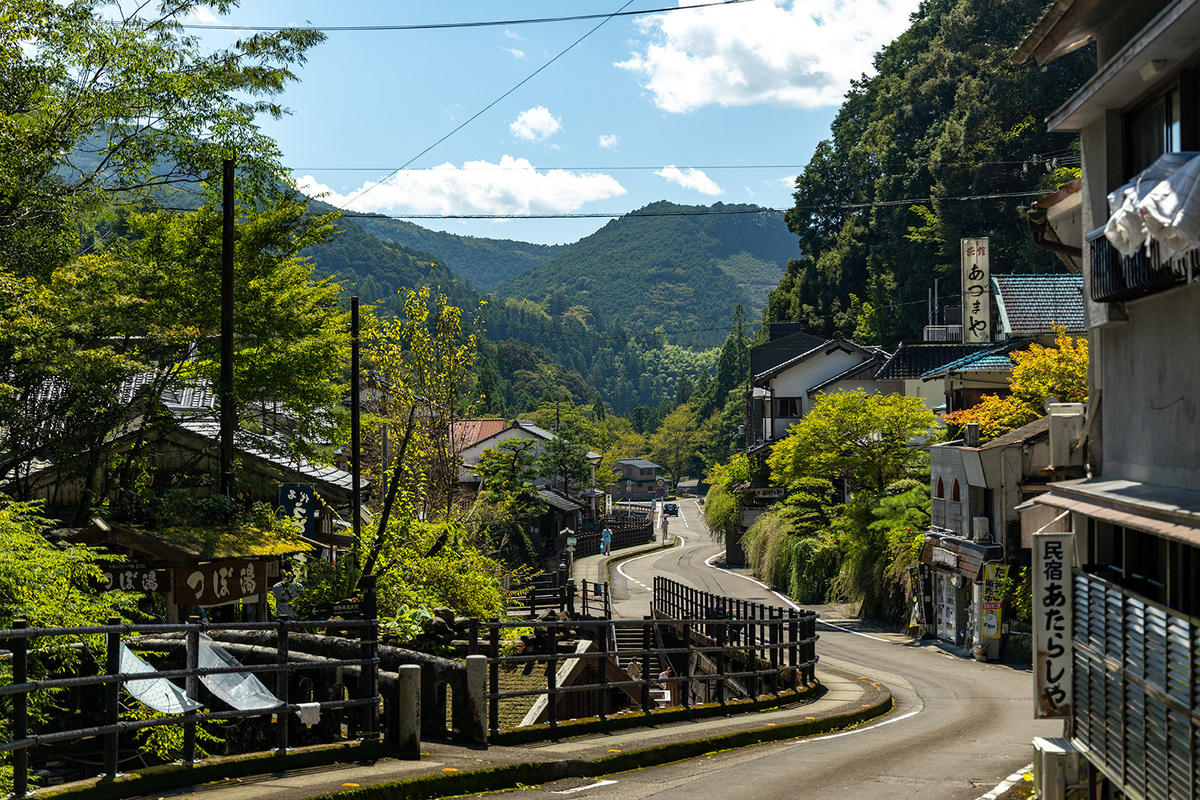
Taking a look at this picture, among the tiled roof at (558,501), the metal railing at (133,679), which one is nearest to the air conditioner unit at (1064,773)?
the metal railing at (133,679)

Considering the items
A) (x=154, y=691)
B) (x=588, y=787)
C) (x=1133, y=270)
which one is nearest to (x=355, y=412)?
(x=588, y=787)

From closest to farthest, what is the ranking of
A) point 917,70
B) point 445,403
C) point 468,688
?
point 468,688 < point 445,403 < point 917,70

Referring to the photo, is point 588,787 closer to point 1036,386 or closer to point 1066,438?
point 1066,438

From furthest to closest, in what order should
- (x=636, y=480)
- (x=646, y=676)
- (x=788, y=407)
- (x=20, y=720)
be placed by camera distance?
(x=636, y=480) < (x=788, y=407) < (x=646, y=676) < (x=20, y=720)

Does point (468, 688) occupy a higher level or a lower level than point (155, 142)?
lower

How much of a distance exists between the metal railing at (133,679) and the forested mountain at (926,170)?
38.1 meters

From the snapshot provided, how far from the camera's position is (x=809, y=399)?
58.3m

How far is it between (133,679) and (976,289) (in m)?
32.2

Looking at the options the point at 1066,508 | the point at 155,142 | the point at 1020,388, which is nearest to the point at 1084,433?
the point at 1066,508

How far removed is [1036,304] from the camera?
102 feet

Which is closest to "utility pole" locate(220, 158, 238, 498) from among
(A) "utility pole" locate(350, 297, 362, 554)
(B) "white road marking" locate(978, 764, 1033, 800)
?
(A) "utility pole" locate(350, 297, 362, 554)

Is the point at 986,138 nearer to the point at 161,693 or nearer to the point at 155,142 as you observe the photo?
the point at 155,142

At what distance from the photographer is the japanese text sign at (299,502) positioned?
18453 mm

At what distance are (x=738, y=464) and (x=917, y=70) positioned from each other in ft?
98.6
